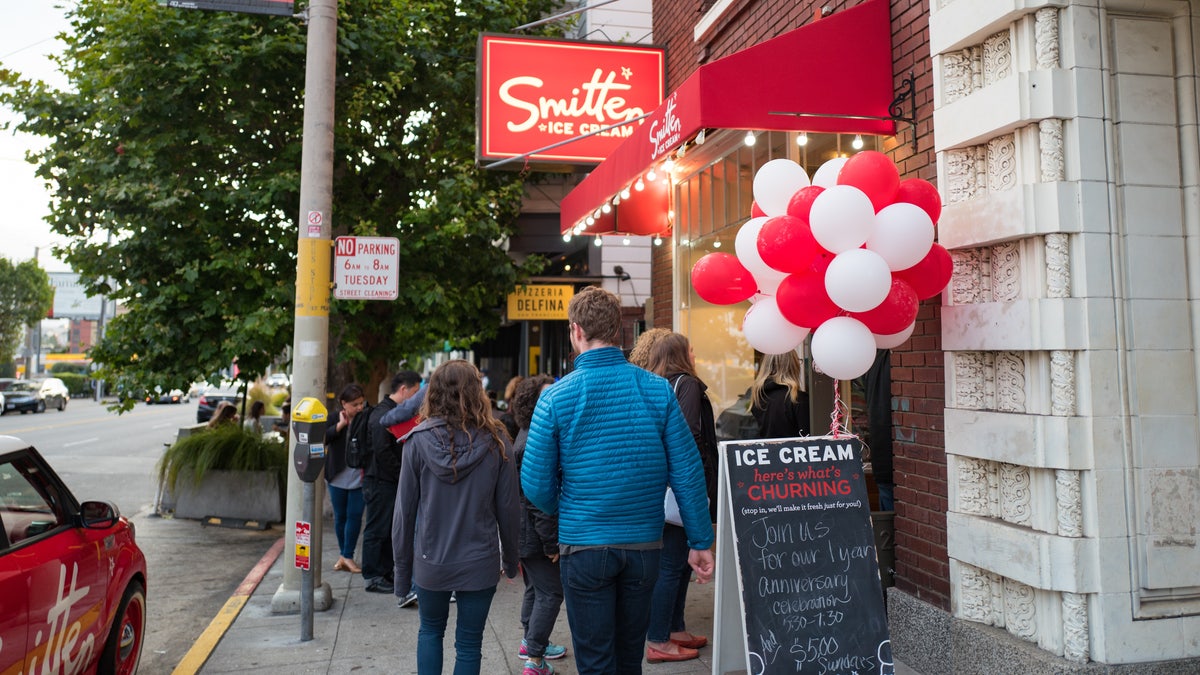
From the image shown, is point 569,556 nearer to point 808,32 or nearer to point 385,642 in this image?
point 385,642

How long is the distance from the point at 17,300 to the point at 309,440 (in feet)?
182

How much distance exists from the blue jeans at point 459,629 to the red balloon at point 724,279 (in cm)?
199

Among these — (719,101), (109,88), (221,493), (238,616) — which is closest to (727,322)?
(719,101)

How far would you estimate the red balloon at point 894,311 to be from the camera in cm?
373

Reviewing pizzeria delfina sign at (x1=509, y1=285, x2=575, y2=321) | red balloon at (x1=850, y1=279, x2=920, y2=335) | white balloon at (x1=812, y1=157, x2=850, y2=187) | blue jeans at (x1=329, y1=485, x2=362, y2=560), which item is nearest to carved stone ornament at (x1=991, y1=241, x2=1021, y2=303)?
→ red balloon at (x1=850, y1=279, x2=920, y2=335)

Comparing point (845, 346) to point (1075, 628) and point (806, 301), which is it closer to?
point (806, 301)

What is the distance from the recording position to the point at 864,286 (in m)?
3.51

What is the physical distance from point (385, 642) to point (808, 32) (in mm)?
4651

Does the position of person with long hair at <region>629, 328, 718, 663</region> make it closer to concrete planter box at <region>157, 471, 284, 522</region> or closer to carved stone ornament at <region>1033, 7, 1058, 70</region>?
carved stone ornament at <region>1033, 7, 1058, 70</region>

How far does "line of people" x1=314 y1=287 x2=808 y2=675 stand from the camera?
321 centimetres

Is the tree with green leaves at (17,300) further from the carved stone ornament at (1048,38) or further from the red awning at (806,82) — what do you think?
the carved stone ornament at (1048,38)

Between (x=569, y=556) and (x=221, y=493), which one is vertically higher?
(x=569, y=556)


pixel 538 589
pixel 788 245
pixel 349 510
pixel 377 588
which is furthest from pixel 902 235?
pixel 349 510

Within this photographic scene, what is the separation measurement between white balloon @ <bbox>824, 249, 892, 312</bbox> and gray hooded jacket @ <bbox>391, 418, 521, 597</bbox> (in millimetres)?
1767
